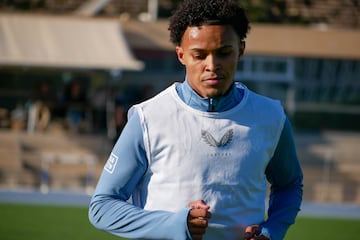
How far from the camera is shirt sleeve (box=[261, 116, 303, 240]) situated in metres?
3.42

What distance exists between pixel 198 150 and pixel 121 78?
21.4 m

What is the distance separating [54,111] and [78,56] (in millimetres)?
1658

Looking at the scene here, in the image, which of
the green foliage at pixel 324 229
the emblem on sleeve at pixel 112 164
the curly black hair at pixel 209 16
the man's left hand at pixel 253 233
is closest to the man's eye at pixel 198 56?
the curly black hair at pixel 209 16

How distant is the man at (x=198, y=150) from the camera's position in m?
3.19

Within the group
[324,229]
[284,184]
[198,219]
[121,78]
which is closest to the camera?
[198,219]

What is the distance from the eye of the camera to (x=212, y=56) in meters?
3.16

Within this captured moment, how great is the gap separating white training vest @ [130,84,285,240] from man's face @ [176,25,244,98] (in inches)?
4.3

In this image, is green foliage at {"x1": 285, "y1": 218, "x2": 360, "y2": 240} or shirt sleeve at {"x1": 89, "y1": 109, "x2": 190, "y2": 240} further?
green foliage at {"x1": 285, "y1": 218, "x2": 360, "y2": 240}

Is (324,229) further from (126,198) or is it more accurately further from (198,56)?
(198,56)

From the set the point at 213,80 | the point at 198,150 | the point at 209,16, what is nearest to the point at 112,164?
the point at 198,150

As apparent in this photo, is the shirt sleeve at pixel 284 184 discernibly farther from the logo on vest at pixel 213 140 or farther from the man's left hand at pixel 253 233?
the logo on vest at pixel 213 140

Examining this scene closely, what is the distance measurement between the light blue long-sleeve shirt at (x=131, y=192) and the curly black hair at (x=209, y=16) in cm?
20

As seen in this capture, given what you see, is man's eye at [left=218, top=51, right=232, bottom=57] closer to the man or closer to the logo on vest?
the man

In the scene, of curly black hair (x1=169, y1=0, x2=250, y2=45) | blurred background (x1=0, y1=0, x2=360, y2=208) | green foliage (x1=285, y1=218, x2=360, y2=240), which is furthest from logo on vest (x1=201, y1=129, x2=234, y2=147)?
blurred background (x1=0, y1=0, x2=360, y2=208)
